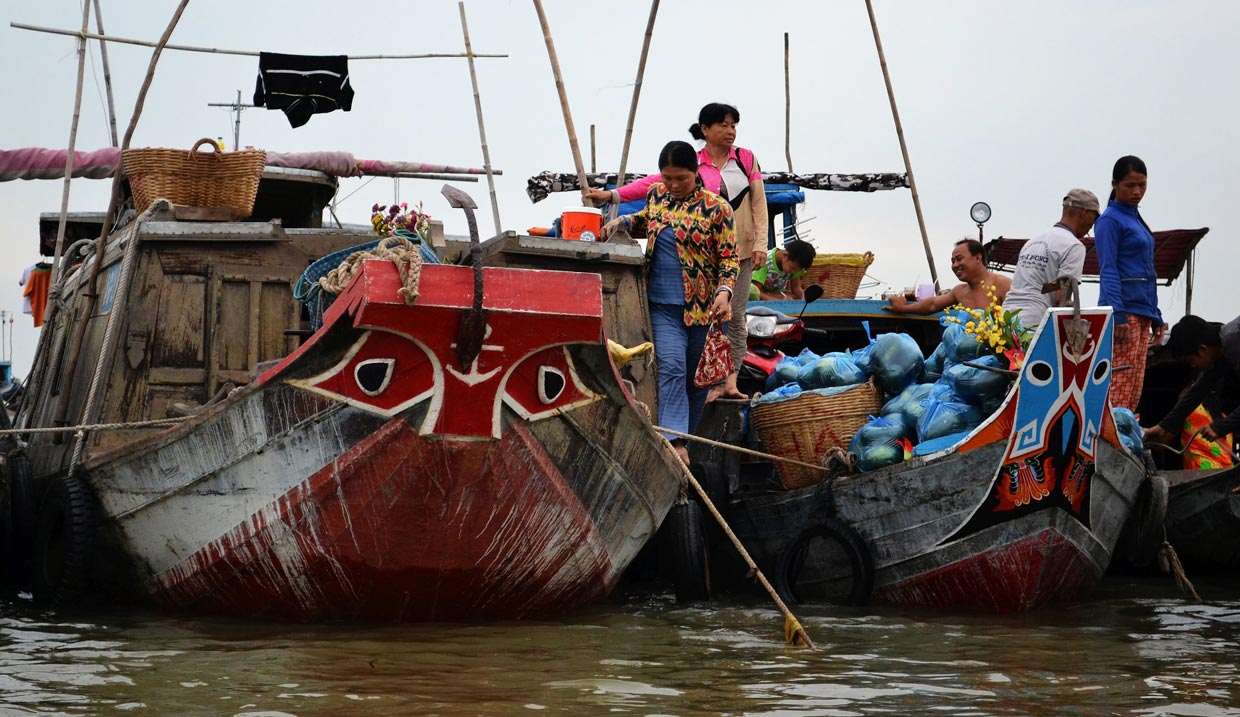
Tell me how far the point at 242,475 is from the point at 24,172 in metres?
6.54

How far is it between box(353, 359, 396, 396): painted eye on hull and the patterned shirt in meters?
2.33

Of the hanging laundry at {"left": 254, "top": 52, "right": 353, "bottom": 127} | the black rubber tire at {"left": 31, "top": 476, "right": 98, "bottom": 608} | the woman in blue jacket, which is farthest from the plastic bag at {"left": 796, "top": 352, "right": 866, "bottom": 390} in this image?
the hanging laundry at {"left": 254, "top": 52, "right": 353, "bottom": 127}

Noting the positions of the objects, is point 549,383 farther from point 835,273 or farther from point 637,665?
point 835,273

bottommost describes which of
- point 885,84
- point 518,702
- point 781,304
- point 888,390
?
point 518,702

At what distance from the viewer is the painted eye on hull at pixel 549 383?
18.8 ft

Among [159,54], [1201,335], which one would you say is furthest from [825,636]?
[159,54]

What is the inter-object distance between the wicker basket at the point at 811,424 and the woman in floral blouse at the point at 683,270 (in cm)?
46

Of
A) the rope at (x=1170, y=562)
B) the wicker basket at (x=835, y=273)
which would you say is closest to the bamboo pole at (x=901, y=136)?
the wicker basket at (x=835, y=273)

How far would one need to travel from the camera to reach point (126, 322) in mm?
6977

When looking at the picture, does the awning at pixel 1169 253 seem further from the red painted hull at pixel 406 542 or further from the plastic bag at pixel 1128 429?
the red painted hull at pixel 406 542

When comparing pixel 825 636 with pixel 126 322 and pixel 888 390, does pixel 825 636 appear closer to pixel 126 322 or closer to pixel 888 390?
pixel 888 390

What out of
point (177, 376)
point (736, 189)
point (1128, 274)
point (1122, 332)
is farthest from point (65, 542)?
point (1128, 274)

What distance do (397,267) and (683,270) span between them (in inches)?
98.9

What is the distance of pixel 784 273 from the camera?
11070 mm
